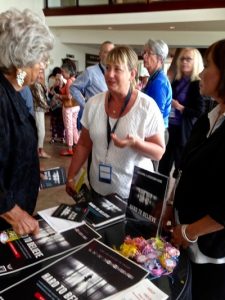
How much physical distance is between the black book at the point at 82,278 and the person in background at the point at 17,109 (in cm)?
22

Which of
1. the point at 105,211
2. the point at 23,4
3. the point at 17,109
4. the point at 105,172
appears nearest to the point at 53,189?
the point at 105,172

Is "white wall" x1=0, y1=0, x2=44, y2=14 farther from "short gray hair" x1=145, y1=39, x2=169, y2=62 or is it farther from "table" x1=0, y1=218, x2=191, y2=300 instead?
"table" x1=0, y1=218, x2=191, y2=300

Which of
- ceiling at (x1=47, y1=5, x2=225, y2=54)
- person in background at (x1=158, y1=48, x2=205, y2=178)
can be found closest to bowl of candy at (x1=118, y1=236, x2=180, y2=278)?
person in background at (x1=158, y1=48, x2=205, y2=178)

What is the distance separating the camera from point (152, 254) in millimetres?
950

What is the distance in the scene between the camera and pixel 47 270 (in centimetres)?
88

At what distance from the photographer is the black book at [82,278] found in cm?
80

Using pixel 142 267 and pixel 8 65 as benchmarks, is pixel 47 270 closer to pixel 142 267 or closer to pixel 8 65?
pixel 142 267

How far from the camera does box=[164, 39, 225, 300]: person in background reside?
987mm

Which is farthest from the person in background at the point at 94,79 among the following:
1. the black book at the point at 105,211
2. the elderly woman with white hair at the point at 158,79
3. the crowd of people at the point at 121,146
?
Result: the black book at the point at 105,211

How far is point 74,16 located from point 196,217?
327 inches

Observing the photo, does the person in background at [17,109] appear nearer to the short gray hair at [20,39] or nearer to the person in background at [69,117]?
the short gray hair at [20,39]

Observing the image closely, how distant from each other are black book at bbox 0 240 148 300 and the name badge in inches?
21.6

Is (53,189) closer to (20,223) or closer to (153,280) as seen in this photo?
(20,223)

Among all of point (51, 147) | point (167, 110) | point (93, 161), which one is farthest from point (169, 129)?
point (51, 147)
